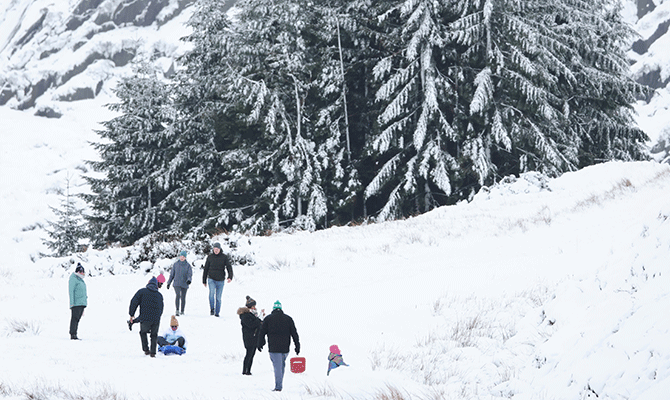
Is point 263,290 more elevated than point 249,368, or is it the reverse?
point 263,290

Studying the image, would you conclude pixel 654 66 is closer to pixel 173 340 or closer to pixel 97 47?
pixel 173 340

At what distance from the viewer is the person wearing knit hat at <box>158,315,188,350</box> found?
9992 mm

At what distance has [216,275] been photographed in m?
12.7

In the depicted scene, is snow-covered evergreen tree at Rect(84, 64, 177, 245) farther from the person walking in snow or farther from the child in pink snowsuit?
the child in pink snowsuit

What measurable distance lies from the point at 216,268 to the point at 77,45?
132 m

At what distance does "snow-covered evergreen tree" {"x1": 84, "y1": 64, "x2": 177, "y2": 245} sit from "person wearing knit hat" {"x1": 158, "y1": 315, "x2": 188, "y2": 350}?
1974 centimetres

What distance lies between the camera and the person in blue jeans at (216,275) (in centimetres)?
1266

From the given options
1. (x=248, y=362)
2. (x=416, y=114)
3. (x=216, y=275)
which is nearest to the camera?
(x=248, y=362)

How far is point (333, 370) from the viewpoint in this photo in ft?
26.2

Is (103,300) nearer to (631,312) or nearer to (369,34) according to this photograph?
(631,312)

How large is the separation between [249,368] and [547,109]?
59.9 ft

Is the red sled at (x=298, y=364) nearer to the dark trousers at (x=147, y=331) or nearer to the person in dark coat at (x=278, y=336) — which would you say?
the person in dark coat at (x=278, y=336)

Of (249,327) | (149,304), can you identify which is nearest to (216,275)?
(149,304)

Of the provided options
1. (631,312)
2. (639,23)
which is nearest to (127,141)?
(631,312)
